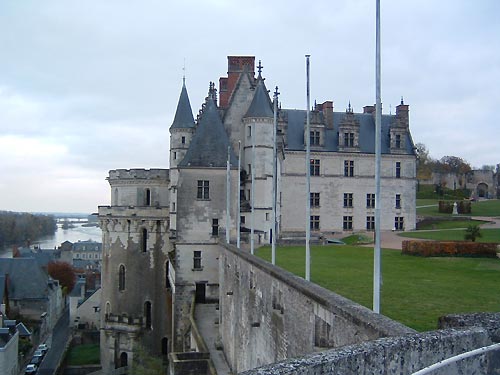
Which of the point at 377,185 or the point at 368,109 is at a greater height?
the point at 368,109

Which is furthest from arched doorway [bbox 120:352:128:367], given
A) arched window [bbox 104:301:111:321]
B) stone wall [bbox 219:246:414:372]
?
stone wall [bbox 219:246:414:372]

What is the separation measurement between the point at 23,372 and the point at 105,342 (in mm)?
8078

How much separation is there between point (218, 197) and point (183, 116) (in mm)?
8522

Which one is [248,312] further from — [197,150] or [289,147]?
[289,147]

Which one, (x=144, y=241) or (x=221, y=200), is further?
(x=144, y=241)

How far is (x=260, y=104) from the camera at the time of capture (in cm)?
3019

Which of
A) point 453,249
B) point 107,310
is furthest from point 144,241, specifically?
point 453,249

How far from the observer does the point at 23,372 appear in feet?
128

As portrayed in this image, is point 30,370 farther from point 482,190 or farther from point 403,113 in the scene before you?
point 482,190

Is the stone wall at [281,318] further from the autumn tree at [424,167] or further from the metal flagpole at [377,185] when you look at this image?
the autumn tree at [424,167]

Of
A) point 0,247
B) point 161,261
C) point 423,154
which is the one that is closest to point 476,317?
point 161,261

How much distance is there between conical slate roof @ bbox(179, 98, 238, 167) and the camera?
94.3 ft

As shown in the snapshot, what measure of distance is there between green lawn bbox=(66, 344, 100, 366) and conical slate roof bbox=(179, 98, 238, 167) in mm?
20502

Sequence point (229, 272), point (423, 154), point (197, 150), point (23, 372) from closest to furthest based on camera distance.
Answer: point (229, 272) → point (197, 150) → point (23, 372) → point (423, 154)
